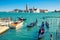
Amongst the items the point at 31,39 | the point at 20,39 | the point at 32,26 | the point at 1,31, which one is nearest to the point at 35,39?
the point at 31,39

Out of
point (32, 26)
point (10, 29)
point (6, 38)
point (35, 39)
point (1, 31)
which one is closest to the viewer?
point (35, 39)

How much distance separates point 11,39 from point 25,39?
1.60ft

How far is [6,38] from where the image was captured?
614 cm

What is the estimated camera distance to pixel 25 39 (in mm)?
5891

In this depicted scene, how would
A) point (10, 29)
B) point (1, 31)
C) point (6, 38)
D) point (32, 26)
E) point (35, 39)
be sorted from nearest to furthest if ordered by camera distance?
point (35, 39) → point (6, 38) → point (1, 31) → point (10, 29) → point (32, 26)

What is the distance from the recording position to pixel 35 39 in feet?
18.9

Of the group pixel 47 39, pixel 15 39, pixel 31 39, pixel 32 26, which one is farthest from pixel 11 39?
pixel 32 26

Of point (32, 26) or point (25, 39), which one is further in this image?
point (32, 26)

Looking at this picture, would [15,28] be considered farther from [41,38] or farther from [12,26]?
[41,38]

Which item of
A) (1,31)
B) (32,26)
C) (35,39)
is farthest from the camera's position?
(32,26)

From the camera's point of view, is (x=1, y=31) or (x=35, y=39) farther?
(x=1, y=31)

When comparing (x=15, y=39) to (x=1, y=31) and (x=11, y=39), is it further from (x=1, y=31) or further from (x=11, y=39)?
(x=1, y=31)

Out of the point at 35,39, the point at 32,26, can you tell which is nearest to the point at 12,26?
the point at 32,26

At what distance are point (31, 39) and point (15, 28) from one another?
2.45 meters
